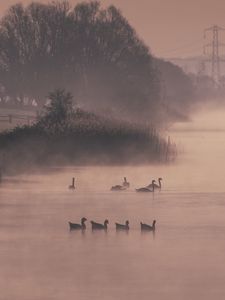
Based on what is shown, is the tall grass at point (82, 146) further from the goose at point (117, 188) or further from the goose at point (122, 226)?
the goose at point (122, 226)

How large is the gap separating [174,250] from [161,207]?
12960 mm

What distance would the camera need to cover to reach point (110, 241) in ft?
144

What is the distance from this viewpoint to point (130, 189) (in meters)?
62.8

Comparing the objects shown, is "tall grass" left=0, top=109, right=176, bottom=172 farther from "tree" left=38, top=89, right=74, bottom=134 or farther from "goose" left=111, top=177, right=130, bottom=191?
"goose" left=111, top=177, right=130, bottom=191

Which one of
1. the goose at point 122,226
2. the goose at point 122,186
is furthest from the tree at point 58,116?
the goose at point 122,226

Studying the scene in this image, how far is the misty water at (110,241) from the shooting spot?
3509 cm

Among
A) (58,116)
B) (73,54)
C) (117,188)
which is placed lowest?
(117,188)

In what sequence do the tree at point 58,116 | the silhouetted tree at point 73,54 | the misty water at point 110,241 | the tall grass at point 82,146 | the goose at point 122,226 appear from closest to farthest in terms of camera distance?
the misty water at point 110,241 → the goose at point 122,226 → the tall grass at point 82,146 → the tree at point 58,116 → the silhouetted tree at point 73,54

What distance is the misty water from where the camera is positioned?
3509cm

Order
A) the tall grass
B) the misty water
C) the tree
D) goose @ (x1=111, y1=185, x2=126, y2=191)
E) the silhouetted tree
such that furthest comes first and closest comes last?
the silhouetted tree
the tree
the tall grass
goose @ (x1=111, y1=185, x2=126, y2=191)
the misty water

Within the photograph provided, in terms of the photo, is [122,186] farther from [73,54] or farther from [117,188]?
[73,54]

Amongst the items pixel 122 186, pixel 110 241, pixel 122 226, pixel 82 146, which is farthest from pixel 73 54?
pixel 110 241

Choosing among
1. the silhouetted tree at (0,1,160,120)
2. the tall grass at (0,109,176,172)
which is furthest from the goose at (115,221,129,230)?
the silhouetted tree at (0,1,160,120)

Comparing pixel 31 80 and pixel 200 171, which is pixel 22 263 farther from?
pixel 31 80
